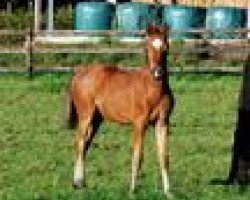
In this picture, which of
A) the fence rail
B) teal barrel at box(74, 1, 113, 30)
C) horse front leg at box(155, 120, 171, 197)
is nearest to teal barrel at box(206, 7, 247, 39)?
the fence rail

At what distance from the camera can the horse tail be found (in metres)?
9.90

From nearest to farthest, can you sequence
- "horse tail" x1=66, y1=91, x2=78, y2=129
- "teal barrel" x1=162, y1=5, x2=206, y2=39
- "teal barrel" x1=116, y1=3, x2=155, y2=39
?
"horse tail" x1=66, y1=91, x2=78, y2=129 < "teal barrel" x1=162, y1=5, x2=206, y2=39 < "teal barrel" x1=116, y1=3, x2=155, y2=39

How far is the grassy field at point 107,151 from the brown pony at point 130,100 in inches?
11.0

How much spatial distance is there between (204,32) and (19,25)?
10217mm

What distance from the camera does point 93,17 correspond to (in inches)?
1227

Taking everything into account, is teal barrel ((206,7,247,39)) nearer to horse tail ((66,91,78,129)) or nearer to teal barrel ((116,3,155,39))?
teal barrel ((116,3,155,39))

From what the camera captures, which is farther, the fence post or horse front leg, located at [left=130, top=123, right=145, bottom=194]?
the fence post

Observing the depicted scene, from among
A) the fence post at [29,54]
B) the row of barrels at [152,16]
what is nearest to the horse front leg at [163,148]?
the fence post at [29,54]

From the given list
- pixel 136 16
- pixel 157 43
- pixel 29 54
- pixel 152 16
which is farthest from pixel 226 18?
pixel 157 43

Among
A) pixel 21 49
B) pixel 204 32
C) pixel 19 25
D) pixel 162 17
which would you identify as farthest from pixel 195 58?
pixel 19 25

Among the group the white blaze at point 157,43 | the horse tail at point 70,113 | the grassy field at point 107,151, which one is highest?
the white blaze at point 157,43

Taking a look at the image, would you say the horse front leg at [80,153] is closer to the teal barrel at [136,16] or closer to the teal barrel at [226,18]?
the teal barrel at [226,18]

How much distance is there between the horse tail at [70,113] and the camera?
9.90 m

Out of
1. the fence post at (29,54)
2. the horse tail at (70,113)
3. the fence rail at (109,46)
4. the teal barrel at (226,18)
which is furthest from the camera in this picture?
the teal barrel at (226,18)
